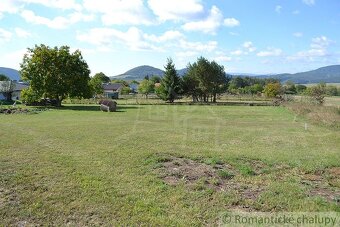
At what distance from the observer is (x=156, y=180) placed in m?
8.02

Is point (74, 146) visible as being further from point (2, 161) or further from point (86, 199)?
point (86, 199)

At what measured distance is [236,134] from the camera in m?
16.7

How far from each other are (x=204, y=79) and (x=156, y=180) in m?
50.8

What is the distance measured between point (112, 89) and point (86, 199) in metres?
98.5

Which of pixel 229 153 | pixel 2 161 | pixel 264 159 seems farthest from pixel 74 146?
pixel 264 159

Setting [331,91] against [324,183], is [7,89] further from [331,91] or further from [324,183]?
[331,91]

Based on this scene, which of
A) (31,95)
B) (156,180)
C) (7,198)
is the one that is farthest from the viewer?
(31,95)

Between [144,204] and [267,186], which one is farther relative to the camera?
[267,186]

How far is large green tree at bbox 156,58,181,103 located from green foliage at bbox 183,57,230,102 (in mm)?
4086

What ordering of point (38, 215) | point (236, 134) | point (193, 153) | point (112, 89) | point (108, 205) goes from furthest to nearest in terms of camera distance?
point (112, 89), point (236, 134), point (193, 153), point (108, 205), point (38, 215)

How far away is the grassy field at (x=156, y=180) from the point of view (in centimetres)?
621

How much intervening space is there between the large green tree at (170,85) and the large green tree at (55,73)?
16.5 metres
